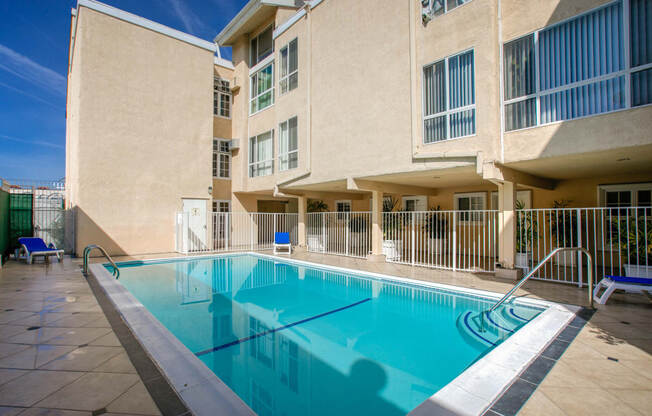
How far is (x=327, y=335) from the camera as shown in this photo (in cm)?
541

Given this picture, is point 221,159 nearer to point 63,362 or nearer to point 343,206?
point 343,206

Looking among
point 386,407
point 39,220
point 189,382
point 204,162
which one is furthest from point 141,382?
point 39,220

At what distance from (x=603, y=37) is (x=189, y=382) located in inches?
382

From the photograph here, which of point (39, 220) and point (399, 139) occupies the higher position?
point (399, 139)

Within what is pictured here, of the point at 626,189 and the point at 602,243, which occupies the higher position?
the point at 626,189

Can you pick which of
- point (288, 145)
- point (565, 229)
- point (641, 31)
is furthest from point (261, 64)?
point (565, 229)

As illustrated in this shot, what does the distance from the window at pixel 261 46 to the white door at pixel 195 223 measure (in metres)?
8.45

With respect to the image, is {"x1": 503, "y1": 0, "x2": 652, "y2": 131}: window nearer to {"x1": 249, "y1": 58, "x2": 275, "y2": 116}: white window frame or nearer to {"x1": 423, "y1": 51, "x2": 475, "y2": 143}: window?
{"x1": 423, "y1": 51, "x2": 475, "y2": 143}: window

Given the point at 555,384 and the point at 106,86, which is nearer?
the point at 555,384

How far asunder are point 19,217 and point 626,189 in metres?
23.7

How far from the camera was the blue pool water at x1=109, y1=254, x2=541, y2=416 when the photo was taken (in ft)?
12.1

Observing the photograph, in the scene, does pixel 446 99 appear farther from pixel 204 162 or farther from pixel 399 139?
pixel 204 162

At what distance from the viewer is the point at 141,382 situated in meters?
3.24

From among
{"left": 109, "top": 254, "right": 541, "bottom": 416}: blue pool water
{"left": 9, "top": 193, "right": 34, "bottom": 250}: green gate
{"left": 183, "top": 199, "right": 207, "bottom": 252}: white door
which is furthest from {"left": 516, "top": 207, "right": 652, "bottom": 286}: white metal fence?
{"left": 9, "top": 193, "right": 34, "bottom": 250}: green gate
